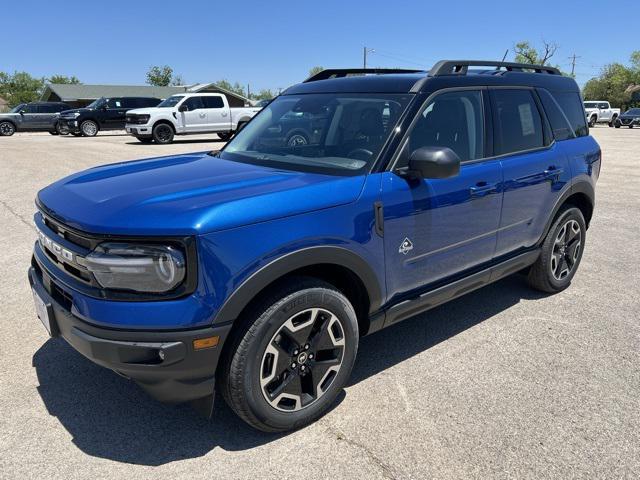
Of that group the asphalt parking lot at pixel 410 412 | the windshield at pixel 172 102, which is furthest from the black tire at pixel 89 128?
the asphalt parking lot at pixel 410 412

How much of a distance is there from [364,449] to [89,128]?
86.8 ft

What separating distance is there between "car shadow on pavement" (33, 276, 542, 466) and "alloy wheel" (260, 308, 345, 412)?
0.24 meters

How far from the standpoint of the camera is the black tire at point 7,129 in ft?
86.6

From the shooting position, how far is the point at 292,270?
249 cm

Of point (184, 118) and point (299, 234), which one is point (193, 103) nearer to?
point (184, 118)

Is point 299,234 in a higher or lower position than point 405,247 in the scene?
higher

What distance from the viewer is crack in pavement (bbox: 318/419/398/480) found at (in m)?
2.36

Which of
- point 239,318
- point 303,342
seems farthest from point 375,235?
point 239,318

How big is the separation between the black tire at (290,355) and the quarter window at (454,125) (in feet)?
3.47

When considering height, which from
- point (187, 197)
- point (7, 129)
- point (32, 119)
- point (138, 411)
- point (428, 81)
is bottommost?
point (138, 411)

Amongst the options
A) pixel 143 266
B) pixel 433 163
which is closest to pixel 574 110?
pixel 433 163

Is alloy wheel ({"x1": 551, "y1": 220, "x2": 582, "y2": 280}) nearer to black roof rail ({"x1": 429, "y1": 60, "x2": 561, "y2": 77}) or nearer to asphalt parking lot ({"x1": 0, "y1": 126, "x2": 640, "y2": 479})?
asphalt parking lot ({"x1": 0, "y1": 126, "x2": 640, "y2": 479})

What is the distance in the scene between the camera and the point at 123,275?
7.25 ft

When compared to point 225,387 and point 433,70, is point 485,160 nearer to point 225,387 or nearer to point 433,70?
point 433,70
